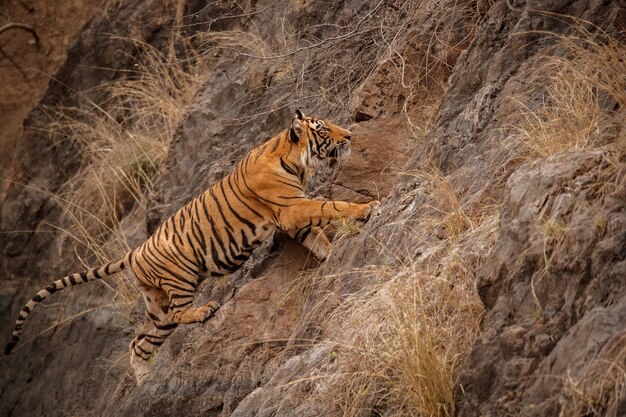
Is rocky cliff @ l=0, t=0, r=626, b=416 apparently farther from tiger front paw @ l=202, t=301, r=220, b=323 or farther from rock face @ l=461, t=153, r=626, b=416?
tiger front paw @ l=202, t=301, r=220, b=323

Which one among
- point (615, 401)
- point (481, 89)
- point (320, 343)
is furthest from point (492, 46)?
point (615, 401)

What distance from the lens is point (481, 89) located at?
823 cm

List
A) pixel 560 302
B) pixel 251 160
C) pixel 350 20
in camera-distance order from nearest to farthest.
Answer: pixel 560 302
pixel 251 160
pixel 350 20

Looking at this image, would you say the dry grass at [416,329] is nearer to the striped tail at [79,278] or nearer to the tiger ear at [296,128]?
the tiger ear at [296,128]

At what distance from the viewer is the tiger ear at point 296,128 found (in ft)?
30.2

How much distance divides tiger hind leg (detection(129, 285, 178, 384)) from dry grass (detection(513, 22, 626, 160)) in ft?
12.0

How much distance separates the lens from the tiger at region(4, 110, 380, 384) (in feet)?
29.0

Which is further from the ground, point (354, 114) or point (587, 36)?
point (587, 36)

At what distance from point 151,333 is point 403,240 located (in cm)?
339

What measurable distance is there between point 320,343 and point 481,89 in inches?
82.6

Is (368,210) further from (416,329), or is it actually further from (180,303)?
(416,329)

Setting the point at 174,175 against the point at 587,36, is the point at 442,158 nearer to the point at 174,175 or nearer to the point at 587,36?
the point at 587,36

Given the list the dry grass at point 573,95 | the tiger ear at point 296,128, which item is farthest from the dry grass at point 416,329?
the tiger ear at point 296,128

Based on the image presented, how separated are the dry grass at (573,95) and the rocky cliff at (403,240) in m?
0.02
